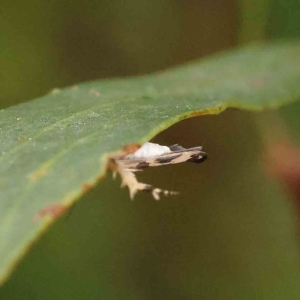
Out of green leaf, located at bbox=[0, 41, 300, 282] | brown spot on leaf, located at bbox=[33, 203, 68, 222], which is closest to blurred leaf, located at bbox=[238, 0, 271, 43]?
green leaf, located at bbox=[0, 41, 300, 282]

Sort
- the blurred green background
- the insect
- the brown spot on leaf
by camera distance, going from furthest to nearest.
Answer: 1. the blurred green background
2. the insect
3. the brown spot on leaf

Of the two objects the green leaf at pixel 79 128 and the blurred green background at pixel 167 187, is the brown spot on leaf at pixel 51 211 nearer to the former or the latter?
the green leaf at pixel 79 128

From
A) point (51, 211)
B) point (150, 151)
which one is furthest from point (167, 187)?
point (51, 211)

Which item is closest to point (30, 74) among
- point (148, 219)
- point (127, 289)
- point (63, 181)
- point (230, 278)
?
point (148, 219)

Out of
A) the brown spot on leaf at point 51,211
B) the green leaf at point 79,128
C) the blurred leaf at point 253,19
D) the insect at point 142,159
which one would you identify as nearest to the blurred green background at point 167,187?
the blurred leaf at point 253,19

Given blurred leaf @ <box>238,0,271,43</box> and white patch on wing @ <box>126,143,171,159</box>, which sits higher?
blurred leaf @ <box>238,0,271,43</box>

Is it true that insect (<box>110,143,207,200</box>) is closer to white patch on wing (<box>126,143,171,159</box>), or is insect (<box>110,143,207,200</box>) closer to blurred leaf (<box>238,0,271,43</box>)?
white patch on wing (<box>126,143,171,159</box>)

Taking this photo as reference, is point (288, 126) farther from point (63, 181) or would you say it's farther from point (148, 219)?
point (63, 181)

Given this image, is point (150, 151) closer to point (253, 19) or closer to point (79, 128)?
point (79, 128)
